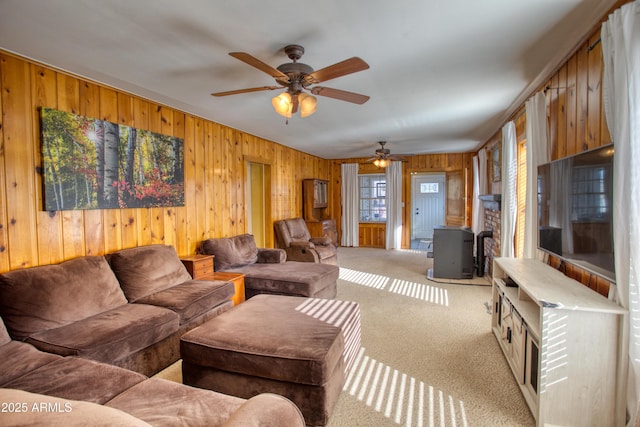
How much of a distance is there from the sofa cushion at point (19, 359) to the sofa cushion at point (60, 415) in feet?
3.88

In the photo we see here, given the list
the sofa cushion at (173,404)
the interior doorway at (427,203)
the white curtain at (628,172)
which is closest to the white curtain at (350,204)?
the interior doorway at (427,203)

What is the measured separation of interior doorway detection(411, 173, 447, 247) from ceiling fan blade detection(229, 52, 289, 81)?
6848 mm

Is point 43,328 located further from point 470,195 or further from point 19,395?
point 470,195

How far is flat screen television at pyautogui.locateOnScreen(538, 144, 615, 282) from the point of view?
5.51 feet

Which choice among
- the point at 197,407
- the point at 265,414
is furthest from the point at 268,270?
the point at 265,414

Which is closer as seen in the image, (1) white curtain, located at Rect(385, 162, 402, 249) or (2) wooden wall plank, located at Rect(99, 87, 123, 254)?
(2) wooden wall plank, located at Rect(99, 87, 123, 254)

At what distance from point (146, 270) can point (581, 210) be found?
3.37 meters

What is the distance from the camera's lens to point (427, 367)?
93.2 inches

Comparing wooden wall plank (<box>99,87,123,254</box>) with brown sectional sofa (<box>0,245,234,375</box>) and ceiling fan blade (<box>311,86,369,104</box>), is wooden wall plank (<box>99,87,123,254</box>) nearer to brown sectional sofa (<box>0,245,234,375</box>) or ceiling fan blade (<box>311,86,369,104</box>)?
brown sectional sofa (<box>0,245,234,375</box>)

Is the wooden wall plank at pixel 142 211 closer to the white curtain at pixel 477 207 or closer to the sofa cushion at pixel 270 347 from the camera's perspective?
the sofa cushion at pixel 270 347

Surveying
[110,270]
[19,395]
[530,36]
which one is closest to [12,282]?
[110,270]

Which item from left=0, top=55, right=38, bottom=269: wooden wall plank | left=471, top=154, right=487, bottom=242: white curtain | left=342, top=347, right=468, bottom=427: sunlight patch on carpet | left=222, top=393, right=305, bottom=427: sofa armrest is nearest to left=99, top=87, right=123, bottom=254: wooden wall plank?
left=0, top=55, right=38, bottom=269: wooden wall plank

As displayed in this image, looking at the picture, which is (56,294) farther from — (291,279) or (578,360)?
(578,360)

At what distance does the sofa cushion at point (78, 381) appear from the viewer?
1.40 m
